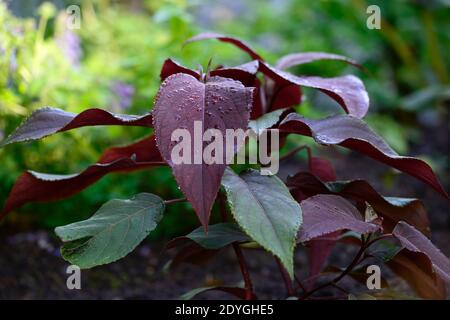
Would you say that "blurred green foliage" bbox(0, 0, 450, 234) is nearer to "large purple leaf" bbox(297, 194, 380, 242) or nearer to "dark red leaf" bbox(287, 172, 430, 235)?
"dark red leaf" bbox(287, 172, 430, 235)

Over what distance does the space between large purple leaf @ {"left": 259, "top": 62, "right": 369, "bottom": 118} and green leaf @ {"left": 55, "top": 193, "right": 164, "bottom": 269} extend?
33 centimetres

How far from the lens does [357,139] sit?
1.01 m

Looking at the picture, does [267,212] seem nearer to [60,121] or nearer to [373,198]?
[373,198]

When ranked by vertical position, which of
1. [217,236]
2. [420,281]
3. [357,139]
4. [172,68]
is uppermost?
[172,68]

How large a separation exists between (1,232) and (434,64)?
7.18ft

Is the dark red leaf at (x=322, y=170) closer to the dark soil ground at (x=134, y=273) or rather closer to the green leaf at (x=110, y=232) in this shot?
the dark soil ground at (x=134, y=273)

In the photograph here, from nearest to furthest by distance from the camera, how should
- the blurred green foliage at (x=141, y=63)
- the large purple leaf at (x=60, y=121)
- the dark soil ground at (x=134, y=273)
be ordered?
the large purple leaf at (x=60, y=121)
the dark soil ground at (x=134, y=273)
the blurred green foliage at (x=141, y=63)

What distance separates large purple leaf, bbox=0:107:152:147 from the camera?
1080 mm

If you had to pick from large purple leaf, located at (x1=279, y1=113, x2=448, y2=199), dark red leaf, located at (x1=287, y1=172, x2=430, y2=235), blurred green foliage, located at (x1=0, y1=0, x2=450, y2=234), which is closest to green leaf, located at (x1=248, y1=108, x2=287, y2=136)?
large purple leaf, located at (x1=279, y1=113, x2=448, y2=199)

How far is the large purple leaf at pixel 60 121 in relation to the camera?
1.08 metres

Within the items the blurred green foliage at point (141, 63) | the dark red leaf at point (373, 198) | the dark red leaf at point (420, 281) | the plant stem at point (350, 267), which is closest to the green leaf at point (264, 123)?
the dark red leaf at point (373, 198)

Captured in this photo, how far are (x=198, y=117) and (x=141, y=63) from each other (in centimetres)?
126

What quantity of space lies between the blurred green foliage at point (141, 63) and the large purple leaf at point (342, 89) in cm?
70

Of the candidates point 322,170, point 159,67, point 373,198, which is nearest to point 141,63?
point 159,67
